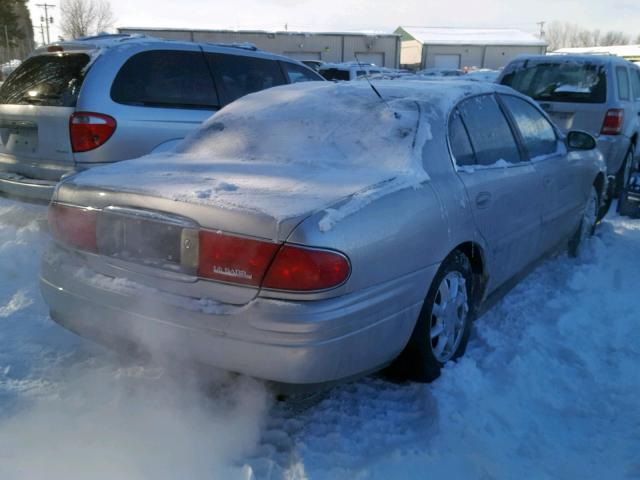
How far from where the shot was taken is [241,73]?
618 centimetres

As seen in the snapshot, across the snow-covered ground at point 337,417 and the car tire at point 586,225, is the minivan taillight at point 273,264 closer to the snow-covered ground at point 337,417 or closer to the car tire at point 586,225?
the snow-covered ground at point 337,417

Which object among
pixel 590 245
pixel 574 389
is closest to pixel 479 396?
pixel 574 389

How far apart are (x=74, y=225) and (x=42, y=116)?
2.59 meters

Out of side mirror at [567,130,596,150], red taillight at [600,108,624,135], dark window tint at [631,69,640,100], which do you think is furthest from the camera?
dark window tint at [631,69,640,100]

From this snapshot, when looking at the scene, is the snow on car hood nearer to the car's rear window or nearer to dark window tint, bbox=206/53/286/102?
dark window tint, bbox=206/53/286/102

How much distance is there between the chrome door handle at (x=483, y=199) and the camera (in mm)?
3125

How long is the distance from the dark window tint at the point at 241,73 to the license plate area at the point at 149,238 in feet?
11.8

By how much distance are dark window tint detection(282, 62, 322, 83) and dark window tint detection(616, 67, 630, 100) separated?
3.78m

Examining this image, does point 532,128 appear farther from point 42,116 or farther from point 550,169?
point 42,116

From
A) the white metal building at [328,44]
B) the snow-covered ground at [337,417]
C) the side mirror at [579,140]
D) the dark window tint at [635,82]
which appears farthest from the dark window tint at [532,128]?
the white metal building at [328,44]

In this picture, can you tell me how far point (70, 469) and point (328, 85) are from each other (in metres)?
2.58

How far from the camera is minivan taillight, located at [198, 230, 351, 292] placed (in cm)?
218

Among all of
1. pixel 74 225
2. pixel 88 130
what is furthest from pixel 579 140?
pixel 88 130

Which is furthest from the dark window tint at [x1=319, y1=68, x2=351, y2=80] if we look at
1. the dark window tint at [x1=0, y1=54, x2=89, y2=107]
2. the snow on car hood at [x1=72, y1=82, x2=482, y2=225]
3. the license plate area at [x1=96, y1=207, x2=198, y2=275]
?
the license plate area at [x1=96, y1=207, x2=198, y2=275]
